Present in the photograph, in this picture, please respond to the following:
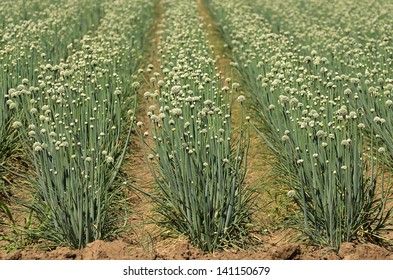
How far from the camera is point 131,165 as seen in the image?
7410mm

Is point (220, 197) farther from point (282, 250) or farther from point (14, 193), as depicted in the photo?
point (14, 193)

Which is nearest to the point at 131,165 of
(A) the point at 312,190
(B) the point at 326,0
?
(A) the point at 312,190

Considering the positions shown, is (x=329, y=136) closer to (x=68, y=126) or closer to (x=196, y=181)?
(x=196, y=181)

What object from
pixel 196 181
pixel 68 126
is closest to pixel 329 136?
pixel 196 181

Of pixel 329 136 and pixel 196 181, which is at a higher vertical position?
pixel 329 136

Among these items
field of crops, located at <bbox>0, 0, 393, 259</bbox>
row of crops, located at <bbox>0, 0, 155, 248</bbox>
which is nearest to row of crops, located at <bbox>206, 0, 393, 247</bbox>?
field of crops, located at <bbox>0, 0, 393, 259</bbox>

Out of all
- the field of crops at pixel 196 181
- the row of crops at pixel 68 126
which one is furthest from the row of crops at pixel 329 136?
the row of crops at pixel 68 126

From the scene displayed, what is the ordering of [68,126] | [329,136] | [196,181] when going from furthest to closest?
[68,126], [196,181], [329,136]

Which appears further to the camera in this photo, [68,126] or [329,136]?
[68,126]

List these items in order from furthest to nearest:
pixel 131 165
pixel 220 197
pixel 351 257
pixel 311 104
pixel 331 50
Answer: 1. pixel 331 50
2. pixel 131 165
3. pixel 311 104
4. pixel 220 197
5. pixel 351 257

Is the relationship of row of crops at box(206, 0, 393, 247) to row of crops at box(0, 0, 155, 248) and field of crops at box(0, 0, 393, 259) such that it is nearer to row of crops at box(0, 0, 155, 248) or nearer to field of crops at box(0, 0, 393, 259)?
field of crops at box(0, 0, 393, 259)

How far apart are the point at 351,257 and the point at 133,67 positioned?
5.72 metres

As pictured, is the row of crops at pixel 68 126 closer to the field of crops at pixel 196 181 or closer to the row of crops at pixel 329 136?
the field of crops at pixel 196 181

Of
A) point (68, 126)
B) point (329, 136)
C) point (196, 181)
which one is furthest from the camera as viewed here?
point (68, 126)
